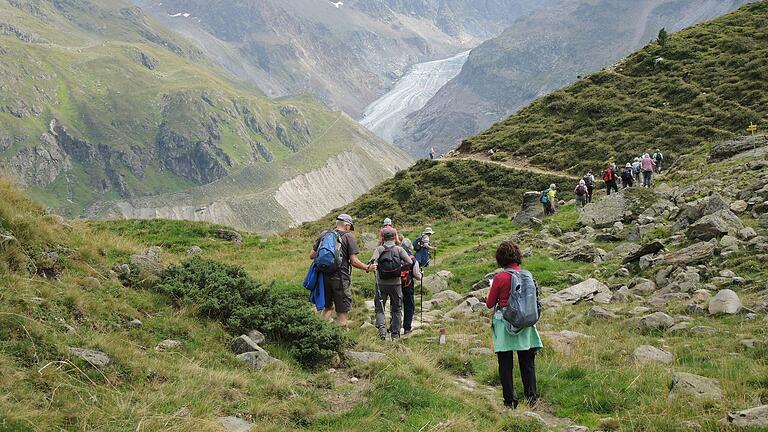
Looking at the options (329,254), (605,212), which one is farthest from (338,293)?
(605,212)

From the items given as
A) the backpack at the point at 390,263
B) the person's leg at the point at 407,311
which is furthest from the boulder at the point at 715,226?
the backpack at the point at 390,263

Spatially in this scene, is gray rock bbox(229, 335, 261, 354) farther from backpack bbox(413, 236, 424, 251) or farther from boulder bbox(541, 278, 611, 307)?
backpack bbox(413, 236, 424, 251)

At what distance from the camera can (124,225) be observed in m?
28.0

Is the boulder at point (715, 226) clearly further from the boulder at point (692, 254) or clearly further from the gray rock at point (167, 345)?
the gray rock at point (167, 345)

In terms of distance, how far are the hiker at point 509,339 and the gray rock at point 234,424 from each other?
11.2 ft

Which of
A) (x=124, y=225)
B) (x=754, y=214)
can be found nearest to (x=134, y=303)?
(x=754, y=214)

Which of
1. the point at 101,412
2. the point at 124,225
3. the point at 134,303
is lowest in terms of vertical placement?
the point at 101,412

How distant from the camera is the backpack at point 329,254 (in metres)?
11.3

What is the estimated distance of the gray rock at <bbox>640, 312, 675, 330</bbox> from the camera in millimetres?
11094

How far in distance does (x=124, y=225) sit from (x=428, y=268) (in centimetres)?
1543

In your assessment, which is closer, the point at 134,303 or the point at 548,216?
the point at 134,303

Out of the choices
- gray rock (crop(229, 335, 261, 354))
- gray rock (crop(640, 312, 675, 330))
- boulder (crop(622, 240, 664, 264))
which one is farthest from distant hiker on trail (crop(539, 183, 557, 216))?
gray rock (crop(229, 335, 261, 354))

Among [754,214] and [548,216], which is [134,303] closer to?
[754,214]

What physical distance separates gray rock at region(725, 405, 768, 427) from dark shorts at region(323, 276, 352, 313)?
23.4 ft
